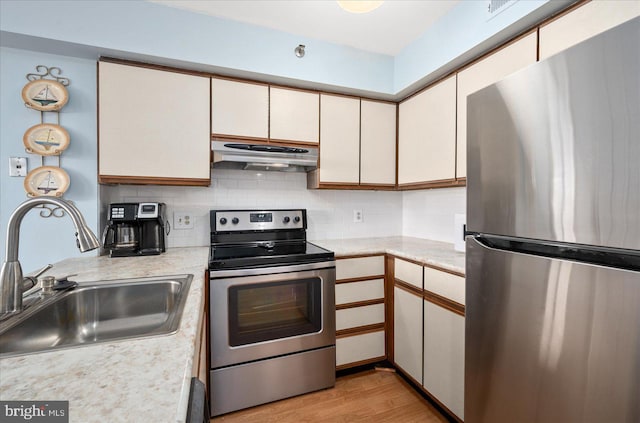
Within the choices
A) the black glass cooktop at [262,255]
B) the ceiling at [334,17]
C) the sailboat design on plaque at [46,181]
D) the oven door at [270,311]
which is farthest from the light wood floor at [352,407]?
the ceiling at [334,17]

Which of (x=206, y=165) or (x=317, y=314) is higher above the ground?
(x=206, y=165)

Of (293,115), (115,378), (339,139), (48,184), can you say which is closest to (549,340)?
(115,378)

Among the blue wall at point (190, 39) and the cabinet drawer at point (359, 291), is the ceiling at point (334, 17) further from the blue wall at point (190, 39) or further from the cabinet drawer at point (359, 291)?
the cabinet drawer at point (359, 291)

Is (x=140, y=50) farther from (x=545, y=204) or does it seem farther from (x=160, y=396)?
(x=545, y=204)

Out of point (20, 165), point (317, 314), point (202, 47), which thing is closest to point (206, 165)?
point (202, 47)

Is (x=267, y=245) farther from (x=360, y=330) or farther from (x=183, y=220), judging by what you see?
(x=360, y=330)

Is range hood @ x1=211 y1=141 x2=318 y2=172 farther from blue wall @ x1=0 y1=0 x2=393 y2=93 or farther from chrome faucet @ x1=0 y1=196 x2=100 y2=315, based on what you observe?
chrome faucet @ x1=0 y1=196 x2=100 y2=315

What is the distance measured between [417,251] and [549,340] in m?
1.14

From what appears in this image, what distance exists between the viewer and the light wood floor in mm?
1716

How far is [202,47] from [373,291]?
2.00 m

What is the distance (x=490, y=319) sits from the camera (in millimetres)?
1105

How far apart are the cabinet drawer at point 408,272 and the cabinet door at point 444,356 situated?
15cm

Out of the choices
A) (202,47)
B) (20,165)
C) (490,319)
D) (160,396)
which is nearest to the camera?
(160,396)

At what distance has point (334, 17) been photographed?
1.91m
